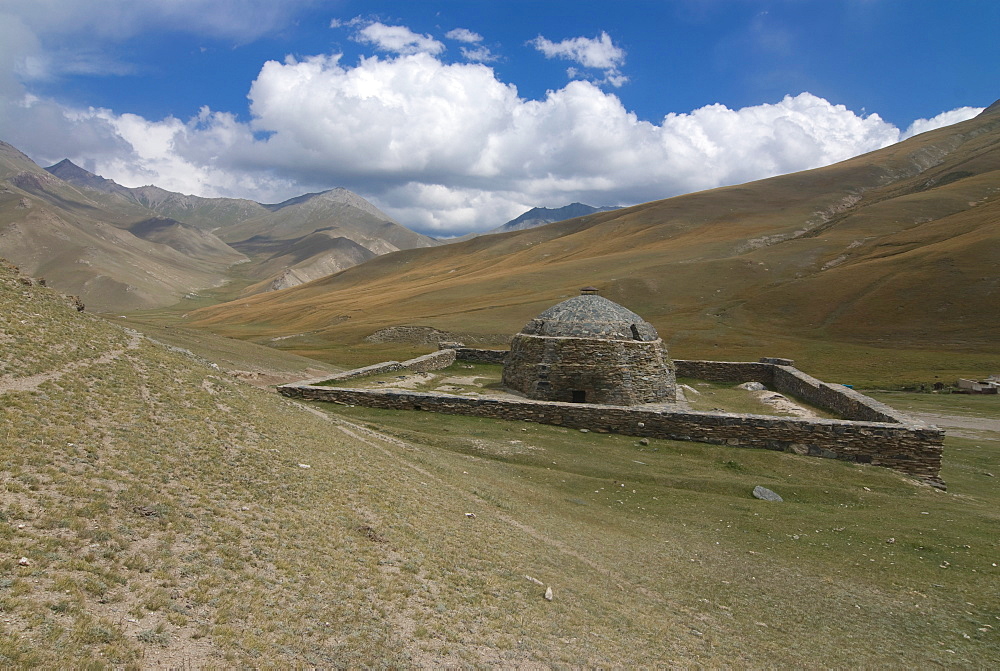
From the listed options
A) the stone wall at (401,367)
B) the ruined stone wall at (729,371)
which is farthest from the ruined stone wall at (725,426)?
the ruined stone wall at (729,371)

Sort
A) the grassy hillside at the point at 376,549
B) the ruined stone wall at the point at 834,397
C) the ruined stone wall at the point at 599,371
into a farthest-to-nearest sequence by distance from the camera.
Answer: the ruined stone wall at the point at 599,371, the ruined stone wall at the point at 834,397, the grassy hillside at the point at 376,549

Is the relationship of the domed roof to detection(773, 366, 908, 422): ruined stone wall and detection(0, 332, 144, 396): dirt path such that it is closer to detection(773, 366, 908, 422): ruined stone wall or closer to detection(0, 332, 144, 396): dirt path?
detection(773, 366, 908, 422): ruined stone wall

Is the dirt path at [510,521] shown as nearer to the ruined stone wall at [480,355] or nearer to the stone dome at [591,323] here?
the stone dome at [591,323]

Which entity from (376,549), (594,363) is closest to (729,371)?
(594,363)

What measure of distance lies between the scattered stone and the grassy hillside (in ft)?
1.47

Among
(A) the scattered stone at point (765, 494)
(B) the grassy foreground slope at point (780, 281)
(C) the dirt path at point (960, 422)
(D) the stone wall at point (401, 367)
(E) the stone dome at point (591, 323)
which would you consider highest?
(B) the grassy foreground slope at point (780, 281)

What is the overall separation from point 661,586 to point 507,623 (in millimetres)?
3712

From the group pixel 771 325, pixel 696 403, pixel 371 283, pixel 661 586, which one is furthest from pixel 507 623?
pixel 371 283

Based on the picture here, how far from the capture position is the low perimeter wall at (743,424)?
16391 mm

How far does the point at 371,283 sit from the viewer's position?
17438 cm

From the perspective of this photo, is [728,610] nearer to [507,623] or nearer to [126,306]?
[507,623]

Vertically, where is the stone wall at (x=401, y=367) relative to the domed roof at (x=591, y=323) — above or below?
below

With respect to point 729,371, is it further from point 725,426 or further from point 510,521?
point 510,521

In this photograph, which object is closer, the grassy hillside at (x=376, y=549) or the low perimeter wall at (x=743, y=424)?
the grassy hillside at (x=376, y=549)
